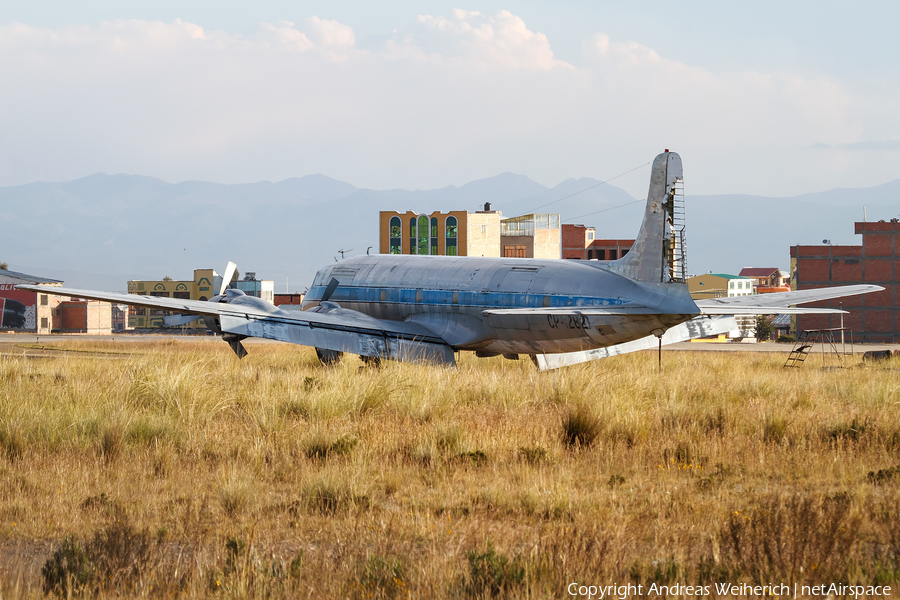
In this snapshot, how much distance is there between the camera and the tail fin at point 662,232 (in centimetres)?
2377

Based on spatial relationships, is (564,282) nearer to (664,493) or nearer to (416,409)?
(416,409)

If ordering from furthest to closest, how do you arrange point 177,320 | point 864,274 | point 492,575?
1. point 864,274
2. point 177,320
3. point 492,575

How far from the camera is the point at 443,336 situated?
28656 millimetres

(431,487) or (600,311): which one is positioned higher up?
(600,311)

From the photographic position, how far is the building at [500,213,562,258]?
150 m

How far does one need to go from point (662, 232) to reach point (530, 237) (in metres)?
126

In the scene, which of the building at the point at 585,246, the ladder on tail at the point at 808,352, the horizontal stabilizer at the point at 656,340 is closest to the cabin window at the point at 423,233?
the building at the point at 585,246

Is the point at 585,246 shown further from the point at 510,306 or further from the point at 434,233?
the point at 510,306

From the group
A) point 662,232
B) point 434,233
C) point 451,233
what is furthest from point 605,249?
point 662,232

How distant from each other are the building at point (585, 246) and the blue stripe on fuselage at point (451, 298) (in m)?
123

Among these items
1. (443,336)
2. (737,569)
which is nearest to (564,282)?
(443,336)

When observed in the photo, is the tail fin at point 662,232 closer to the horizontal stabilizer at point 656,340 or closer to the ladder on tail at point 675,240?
the ladder on tail at point 675,240

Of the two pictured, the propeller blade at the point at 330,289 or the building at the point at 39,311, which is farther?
the building at the point at 39,311

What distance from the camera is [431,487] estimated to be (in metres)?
12.0
